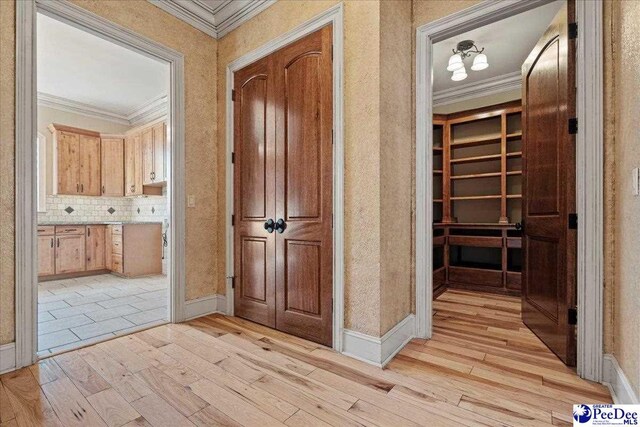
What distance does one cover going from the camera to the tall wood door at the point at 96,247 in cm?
524

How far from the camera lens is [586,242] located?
1.79 m

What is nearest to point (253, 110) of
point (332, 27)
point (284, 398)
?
point (332, 27)

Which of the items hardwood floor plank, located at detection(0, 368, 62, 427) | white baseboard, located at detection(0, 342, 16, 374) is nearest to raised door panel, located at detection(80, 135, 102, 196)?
white baseboard, located at detection(0, 342, 16, 374)

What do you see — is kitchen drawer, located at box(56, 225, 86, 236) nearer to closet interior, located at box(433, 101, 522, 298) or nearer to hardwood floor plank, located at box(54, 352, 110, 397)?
hardwood floor plank, located at box(54, 352, 110, 397)

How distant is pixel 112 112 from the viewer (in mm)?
5875

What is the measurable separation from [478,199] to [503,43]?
1.94 meters

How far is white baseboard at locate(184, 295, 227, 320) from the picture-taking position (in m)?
2.86

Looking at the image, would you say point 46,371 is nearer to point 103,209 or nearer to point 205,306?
point 205,306

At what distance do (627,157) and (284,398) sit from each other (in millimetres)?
2164

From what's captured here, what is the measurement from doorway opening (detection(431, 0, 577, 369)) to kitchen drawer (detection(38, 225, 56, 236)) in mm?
5744

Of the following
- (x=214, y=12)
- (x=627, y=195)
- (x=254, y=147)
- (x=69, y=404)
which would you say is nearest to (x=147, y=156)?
(x=214, y=12)

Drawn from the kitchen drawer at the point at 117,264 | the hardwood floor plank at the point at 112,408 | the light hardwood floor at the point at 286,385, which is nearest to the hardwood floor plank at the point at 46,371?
the light hardwood floor at the point at 286,385

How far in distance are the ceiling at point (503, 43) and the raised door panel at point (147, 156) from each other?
4.75 metres

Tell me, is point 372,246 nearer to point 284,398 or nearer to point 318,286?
point 318,286
